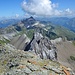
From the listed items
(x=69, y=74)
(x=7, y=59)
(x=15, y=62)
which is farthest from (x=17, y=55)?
(x=69, y=74)

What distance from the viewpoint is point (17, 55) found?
2983 cm

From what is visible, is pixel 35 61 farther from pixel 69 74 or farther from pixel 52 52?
pixel 52 52

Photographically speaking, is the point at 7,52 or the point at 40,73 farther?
the point at 7,52

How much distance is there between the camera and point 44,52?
18575 cm

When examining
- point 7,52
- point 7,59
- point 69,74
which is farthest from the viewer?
point 7,52

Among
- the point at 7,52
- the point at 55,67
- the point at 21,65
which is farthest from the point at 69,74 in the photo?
the point at 7,52

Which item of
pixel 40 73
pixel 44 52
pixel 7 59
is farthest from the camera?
pixel 44 52

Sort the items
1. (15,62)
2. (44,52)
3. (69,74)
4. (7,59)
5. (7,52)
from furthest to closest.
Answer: (44,52), (7,52), (7,59), (15,62), (69,74)

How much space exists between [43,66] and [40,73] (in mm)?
2094

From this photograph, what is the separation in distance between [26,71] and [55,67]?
3.97 m

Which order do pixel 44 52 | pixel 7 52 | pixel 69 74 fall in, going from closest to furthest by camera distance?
pixel 69 74 → pixel 7 52 → pixel 44 52

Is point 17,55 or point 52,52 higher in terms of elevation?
point 17,55

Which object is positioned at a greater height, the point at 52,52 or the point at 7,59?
the point at 7,59

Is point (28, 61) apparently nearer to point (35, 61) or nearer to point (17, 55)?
point (35, 61)
